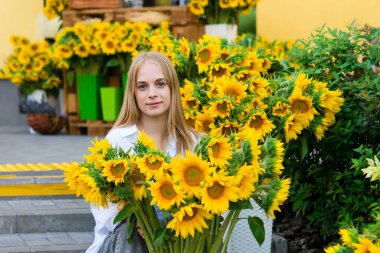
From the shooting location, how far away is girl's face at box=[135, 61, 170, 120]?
142 inches

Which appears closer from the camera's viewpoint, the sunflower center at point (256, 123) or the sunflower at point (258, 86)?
the sunflower center at point (256, 123)

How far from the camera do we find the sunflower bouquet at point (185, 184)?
2781 millimetres

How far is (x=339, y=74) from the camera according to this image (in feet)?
15.0

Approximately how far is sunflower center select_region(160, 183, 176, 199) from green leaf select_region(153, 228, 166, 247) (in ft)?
0.78

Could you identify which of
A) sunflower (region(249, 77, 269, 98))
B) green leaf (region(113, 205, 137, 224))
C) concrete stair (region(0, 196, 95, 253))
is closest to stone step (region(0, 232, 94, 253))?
concrete stair (region(0, 196, 95, 253))

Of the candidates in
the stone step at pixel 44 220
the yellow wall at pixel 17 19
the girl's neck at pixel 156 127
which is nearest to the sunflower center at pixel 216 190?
the girl's neck at pixel 156 127

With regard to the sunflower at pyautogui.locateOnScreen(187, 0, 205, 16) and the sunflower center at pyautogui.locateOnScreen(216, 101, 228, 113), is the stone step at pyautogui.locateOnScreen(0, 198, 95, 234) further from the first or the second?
the sunflower at pyautogui.locateOnScreen(187, 0, 205, 16)

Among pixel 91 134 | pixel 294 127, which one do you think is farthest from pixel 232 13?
pixel 294 127

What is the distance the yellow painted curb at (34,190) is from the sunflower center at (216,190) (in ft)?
8.99

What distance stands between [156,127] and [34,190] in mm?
1993

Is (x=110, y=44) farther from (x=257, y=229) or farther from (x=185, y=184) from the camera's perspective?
(x=185, y=184)

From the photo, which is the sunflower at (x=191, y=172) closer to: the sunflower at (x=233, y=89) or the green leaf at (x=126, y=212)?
the green leaf at (x=126, y=212)

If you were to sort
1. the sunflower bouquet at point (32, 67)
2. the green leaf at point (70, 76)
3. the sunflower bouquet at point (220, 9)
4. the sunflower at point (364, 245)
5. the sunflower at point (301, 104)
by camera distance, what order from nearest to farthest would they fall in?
1. the sunflower at point (364, 245)
2. the sunflower at point (301, 104)
3. the sunflower bouquet at point (220, 9)
4. the green leaf at point (70, 76)
5. the sunflower bouquet at point (32, 67)

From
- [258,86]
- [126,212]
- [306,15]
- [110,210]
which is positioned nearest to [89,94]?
[306,15]
